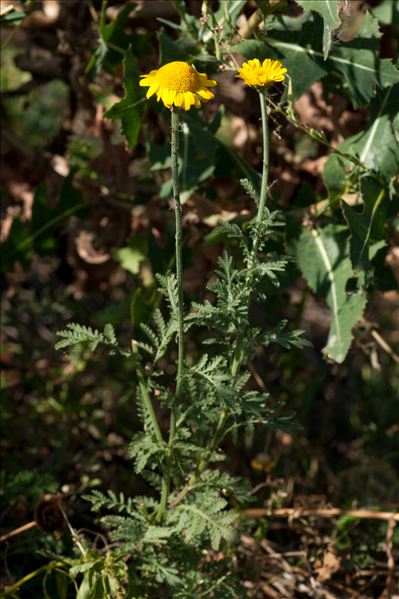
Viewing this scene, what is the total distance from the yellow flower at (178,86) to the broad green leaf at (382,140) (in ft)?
2.49

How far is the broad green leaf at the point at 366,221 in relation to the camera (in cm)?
200

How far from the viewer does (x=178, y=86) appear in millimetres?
1465

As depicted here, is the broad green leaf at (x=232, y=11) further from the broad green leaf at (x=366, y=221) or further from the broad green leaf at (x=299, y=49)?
the broad green leaf at (x=366, y=221)

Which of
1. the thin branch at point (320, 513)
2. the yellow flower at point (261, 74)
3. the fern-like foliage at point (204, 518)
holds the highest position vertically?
the yellow flower at point (261, 74)

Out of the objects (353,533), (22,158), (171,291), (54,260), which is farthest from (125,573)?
(54,260)

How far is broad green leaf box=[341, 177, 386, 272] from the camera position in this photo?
6.56 feet

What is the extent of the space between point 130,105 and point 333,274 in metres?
0.70

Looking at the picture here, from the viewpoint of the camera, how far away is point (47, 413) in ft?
8.93

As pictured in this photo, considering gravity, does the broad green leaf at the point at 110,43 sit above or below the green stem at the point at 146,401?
above

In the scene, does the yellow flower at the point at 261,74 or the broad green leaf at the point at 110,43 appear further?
the broad green leaf at the point at 110,43

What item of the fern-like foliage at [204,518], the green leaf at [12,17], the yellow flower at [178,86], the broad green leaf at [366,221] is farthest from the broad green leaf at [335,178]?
the green leaf at [12,17]

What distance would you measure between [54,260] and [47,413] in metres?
0.92

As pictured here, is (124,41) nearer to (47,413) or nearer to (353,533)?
(47,413)

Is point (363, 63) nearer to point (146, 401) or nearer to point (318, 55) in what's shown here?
point (318, 55)
